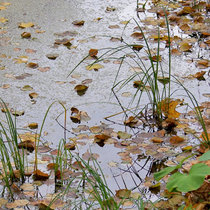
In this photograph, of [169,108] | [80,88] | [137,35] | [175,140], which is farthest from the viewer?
[137,35]

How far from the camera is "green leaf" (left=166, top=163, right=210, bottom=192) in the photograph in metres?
2.40

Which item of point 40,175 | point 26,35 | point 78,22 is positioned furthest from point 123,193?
point 78,22

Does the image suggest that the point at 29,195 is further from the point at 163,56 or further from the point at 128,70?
the point at 163,56

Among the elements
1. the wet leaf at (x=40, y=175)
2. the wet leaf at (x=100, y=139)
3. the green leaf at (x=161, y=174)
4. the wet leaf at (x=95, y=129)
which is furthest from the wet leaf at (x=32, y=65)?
the green leaf at (x=161, y=174)

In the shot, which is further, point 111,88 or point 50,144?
point 111,88

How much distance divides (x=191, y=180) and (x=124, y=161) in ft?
2.99

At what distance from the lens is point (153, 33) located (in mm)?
5312

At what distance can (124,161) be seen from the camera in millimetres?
3287

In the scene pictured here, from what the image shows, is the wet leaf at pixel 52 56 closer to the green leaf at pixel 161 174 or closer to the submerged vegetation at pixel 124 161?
the submerged vegetation at pixel 124 161

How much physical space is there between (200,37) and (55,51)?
151 cm

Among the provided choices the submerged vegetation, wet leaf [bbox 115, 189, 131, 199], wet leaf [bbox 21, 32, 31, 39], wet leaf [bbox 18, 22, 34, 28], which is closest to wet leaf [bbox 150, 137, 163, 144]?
the submerged vegetation

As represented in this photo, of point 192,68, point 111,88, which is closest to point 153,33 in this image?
point 192,68

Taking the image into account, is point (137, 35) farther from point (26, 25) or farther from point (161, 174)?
point (161, 174)

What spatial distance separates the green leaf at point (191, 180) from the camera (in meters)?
2.40
